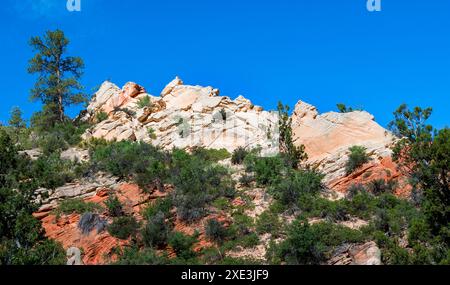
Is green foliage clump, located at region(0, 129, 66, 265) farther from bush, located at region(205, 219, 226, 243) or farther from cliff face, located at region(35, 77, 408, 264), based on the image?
bush, located at region(205, 219, 226, 243)

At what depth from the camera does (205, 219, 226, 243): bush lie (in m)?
18.5

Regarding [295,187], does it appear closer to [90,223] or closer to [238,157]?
[238,157]

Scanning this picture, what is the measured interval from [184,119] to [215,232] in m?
13.7

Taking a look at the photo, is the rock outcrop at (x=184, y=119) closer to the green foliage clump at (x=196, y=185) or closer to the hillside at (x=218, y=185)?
the hillside at (x=218, y=185)

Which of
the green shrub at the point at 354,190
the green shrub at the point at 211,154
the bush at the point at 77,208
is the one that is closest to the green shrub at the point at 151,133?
the green shrub at the point at 211,154

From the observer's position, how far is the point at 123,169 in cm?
2389

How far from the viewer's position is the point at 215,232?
18.6m

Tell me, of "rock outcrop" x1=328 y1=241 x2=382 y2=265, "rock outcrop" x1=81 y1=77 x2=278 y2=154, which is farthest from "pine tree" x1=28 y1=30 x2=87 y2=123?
"rock outcrop" x1=328 y1=241 x2=382 y2=265

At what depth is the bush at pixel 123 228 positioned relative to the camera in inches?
735

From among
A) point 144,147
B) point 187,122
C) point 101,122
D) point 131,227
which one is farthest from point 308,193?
point 101,122

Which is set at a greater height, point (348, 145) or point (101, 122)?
point (101, 122)

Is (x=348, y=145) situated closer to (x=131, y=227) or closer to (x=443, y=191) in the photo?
(x=443, y=191)

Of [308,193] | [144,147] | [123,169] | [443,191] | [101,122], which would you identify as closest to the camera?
[443,191]
